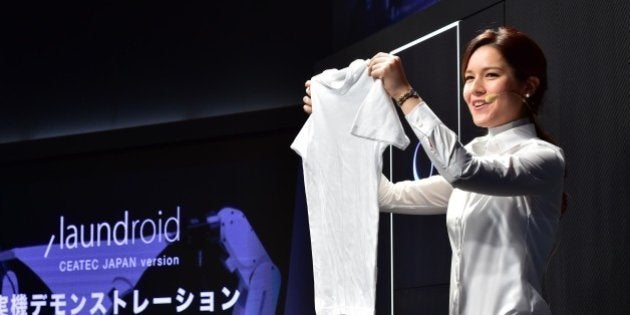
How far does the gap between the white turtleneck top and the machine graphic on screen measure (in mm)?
3038

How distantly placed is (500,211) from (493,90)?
0.95ft

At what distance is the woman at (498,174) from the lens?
6.85ft

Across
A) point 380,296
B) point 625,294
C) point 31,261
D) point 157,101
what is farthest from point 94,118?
point 625,294

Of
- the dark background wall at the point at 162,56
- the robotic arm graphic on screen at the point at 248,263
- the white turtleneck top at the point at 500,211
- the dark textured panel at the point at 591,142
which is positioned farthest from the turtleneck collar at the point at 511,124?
the robotic arm graphic on screen at the point at 248,263

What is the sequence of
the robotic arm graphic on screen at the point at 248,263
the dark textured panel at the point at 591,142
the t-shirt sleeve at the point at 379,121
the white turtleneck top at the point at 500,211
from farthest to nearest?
the robotic arm graphic on screen at the point at 248,263 < the dark textured panel at the point at 591,142 < the t-shirt sleeve at the point at 379,121 < the white turtleneck top at the point at 500,211

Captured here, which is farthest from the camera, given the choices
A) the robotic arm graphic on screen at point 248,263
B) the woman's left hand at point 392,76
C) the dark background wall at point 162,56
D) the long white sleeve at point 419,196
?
the dark background wall at point 162,56

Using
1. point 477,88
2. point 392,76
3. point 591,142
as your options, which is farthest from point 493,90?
point 591,142

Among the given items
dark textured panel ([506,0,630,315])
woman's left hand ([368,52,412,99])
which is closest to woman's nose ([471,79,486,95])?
woman's left hand ([368,52,412,99])

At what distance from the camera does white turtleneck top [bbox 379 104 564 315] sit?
2076mm

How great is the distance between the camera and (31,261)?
5.83 metres

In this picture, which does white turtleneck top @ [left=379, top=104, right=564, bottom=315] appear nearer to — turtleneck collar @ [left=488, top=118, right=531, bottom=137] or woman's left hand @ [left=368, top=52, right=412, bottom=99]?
turtleneck collar @ [left=488, top=118, right=531, bottom=137]

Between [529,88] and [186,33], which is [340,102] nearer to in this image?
[529,88]

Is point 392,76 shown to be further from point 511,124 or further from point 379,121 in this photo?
point 511,124

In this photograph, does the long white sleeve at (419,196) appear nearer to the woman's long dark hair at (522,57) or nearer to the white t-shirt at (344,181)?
the white t-shirt at (344,181)
